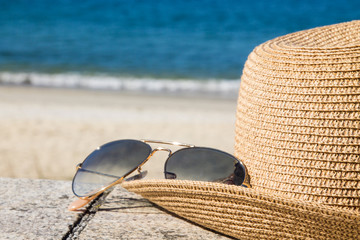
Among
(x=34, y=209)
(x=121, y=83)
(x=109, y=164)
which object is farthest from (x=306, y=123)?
(x=121, y=83)

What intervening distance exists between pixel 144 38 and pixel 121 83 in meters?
5.26

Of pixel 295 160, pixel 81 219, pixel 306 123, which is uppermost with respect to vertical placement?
pixel 306 123

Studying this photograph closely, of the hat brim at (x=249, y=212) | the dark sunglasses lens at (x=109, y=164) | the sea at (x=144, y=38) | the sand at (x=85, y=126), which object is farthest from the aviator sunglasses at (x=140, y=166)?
the sea at (x=144, y=38)

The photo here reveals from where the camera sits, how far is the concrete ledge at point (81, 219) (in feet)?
4.39

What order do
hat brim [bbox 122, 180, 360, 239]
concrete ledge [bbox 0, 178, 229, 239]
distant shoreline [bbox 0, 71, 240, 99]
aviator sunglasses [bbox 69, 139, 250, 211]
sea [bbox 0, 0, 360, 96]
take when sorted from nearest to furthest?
hat brim [bbox 122, 180, 360, 239] → concrete ledge [bbox 0, 178, 229, 239] → aviator sunglasses [bbox 69, 139, 250, 211] → distant shoreline [bbox 0, 71, 240, 99] → sea [bbox 0, 0, 360, 96]

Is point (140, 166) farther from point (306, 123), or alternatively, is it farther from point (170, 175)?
point (306, 123)

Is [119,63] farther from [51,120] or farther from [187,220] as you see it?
[187,220]

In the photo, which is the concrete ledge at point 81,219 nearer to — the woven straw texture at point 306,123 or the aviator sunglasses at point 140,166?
the aviator sunglasses at point 140,166

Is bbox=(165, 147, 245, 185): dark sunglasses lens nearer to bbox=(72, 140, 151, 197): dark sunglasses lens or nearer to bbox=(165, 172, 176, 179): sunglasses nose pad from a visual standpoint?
bbox=(165, 172, 176, 179): sunglasses nose pad

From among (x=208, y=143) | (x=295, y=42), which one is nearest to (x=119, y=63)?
(x=208, y=143)

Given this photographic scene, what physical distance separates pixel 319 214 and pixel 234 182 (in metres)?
0.35

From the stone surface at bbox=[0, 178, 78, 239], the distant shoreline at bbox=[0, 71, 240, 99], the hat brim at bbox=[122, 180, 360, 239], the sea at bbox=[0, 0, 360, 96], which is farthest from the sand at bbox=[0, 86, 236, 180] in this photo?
the hat brim at bbox=[122, 180, 360, 239]

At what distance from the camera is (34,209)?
59.5 inches

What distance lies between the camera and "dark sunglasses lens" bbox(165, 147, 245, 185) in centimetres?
142
